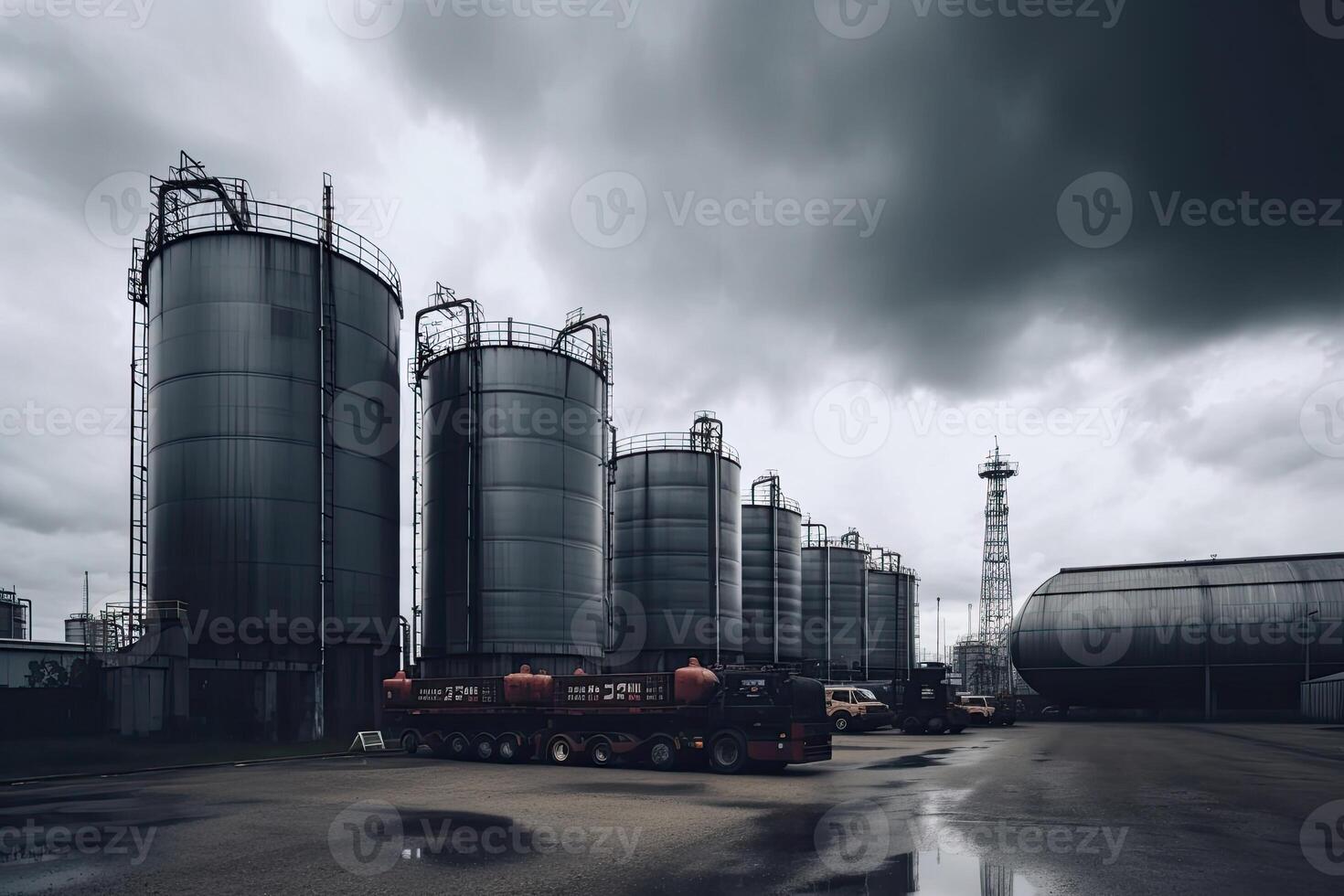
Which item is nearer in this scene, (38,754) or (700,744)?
(700,744)

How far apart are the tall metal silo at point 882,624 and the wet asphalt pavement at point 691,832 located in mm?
56227

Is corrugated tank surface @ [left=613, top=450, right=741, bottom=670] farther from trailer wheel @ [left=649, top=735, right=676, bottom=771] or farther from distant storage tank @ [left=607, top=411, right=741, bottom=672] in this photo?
trailer wheel @ [left=649, top=735, right=676, bottom=771]

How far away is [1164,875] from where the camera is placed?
403 inches

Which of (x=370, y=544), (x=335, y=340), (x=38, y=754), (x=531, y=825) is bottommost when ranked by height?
(x=38, y=754)

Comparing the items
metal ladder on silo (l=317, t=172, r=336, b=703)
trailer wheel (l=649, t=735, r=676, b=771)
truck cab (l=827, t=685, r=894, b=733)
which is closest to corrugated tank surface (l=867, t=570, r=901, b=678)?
truck cab (l=827, t=685, r=894, b=733)

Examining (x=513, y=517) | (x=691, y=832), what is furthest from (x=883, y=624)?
(x=691, y=832)

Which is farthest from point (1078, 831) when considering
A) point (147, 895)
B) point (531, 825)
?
point (147, 895)

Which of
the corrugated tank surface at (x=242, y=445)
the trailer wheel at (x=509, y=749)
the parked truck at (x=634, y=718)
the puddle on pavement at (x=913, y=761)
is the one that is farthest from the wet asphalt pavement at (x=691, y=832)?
the corrugated tank surface at (x=242, y=445)

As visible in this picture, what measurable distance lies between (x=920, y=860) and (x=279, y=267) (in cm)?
3151

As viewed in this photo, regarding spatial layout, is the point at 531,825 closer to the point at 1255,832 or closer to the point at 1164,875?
the point at 1164,875

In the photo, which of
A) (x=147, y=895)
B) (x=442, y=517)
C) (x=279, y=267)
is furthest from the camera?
(x=442, y=517)

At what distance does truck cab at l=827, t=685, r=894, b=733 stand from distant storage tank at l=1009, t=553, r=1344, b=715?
96.7 feet

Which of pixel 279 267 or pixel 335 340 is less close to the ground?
pixel 279 267

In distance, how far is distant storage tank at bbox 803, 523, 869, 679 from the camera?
74.1 m
